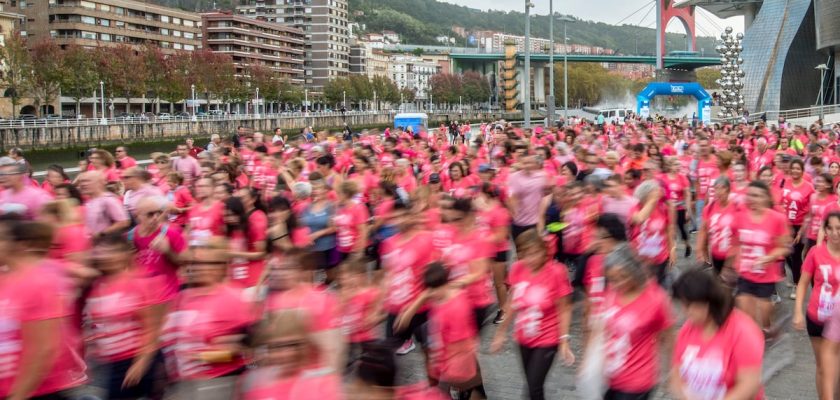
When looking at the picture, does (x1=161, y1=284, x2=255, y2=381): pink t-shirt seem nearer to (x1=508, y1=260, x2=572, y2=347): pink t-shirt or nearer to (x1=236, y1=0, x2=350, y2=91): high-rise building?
(x1=508, y1=260, x2=572, y2=347): pink t-shirt

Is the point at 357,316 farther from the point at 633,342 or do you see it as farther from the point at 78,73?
the point at 78,73

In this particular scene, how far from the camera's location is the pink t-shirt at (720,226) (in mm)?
7000

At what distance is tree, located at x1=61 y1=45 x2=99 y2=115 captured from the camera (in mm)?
61875

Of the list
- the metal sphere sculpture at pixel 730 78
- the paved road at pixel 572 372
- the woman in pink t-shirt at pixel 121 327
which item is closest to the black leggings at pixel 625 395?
the paved road at pixel 572 372

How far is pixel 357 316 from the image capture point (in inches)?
213

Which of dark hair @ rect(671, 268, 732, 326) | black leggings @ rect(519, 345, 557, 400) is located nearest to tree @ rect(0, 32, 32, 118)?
black leggings @ rect(519, 345, 557, 400)

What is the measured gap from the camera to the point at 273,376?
131 inches

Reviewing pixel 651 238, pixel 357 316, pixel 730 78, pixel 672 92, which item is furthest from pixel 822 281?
pixel 730 78

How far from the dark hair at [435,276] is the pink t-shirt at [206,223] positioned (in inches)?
90.6

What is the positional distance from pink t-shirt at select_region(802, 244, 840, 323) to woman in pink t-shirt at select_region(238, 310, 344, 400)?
363 cm

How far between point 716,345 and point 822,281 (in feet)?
7.24

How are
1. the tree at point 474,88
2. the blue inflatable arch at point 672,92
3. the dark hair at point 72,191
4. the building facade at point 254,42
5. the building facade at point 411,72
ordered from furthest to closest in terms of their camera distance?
the building facade at point 411,72, the tree at point 474,88, the building facade at point 254,42, the blue inflatable arch at point 672,92, the dark hair at point 72,191

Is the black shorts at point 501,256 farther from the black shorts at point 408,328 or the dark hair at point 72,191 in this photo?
the dark hair at point 72,191

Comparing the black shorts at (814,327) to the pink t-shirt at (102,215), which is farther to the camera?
the pink t-shirt at (102,215)
